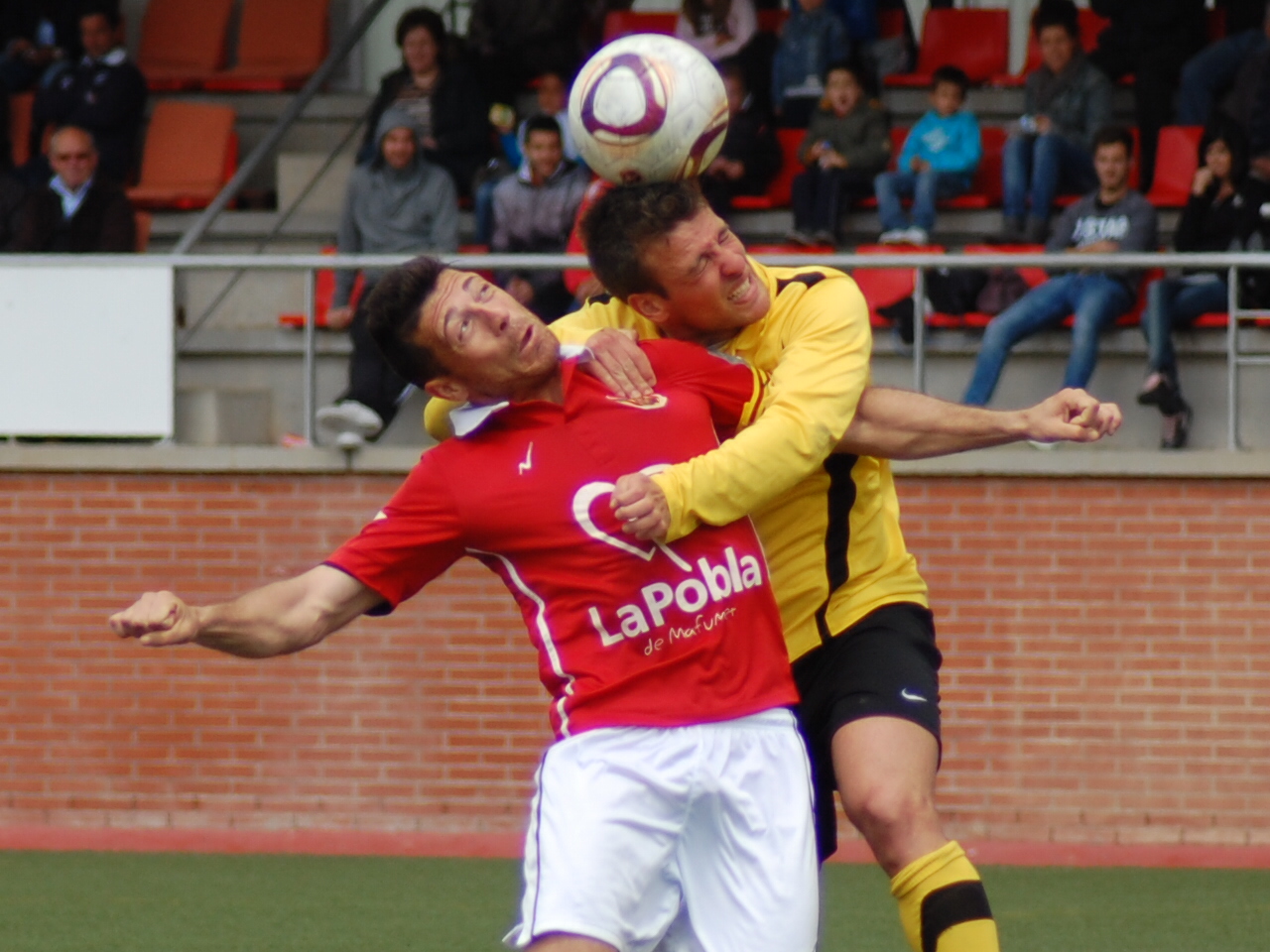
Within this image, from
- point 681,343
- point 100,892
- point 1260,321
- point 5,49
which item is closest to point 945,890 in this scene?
point 681,343

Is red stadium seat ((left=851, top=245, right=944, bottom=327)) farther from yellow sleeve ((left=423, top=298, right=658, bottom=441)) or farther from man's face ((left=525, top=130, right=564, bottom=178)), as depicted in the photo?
yellow sleeve ((left=423, top=298, right=658, bottom=441))

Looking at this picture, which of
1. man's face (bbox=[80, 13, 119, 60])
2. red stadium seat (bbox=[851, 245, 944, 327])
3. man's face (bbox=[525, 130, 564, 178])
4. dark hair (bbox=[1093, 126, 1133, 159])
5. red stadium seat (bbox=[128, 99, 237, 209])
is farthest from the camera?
red stadium seat (bbox=[128, 99, 237, 209])

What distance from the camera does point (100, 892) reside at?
6.94 m

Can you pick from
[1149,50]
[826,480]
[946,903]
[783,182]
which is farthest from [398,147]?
[946,903]

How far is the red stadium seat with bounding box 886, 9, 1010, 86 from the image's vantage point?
455 inches

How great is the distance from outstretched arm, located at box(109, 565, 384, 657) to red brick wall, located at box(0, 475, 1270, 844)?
5004 millimetres

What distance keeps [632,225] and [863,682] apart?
1012 mm

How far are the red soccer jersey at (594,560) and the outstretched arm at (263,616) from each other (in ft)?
0.17

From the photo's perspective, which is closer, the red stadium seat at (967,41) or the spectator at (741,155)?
the spectator at (741,155)

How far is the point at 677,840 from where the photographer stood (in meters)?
3.14

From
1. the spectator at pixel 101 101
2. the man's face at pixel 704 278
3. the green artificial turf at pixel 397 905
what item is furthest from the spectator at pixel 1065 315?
the spectator at pixel 101 101

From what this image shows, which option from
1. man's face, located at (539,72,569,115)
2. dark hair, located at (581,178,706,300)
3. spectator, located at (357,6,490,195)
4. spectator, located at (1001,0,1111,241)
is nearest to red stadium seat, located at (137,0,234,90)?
spectator, located at (357,6,490,195)

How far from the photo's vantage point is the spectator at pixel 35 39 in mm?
12141

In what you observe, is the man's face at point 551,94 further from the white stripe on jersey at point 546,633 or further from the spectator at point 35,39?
the white stripe on jersey at point 546,633
